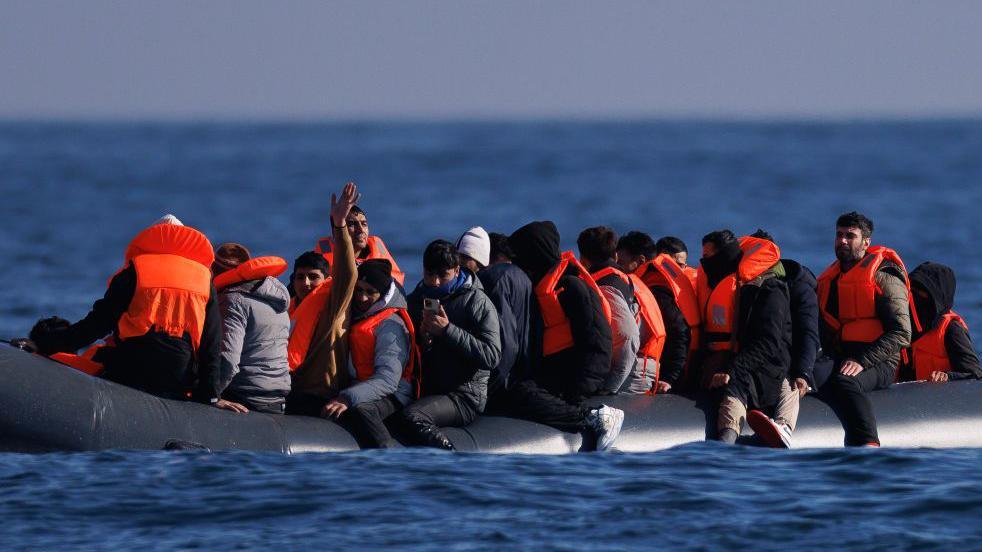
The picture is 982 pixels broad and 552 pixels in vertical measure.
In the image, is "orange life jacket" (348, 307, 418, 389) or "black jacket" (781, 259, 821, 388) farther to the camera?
"black jacket" (781, 259, 821, 388)

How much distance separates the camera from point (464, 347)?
9.66 meters

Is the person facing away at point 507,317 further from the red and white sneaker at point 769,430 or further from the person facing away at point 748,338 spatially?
→ the red and white sneaker at point 769,430

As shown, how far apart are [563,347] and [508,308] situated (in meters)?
0.46

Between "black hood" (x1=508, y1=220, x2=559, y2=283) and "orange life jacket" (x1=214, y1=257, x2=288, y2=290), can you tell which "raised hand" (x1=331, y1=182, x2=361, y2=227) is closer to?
"orange life jacket" (x1=214, y1=257, x2=288, y2=290)

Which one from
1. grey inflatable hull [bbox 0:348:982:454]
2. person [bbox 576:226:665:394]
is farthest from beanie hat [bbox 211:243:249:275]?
person [bbox 576:226:665:394]

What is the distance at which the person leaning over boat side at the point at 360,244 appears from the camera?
10.7 metres

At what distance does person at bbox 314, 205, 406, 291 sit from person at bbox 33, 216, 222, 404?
1.29m

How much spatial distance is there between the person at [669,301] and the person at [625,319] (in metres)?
0.13

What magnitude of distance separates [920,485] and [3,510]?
16.9 ft

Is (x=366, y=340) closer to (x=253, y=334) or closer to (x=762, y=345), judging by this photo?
(x=253, y=334)

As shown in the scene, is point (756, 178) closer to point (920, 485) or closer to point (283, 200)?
point (283, 200)

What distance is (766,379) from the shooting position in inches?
417

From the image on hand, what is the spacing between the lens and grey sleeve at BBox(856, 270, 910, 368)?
11062 millimetres

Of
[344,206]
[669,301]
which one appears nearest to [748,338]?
[669,301]
